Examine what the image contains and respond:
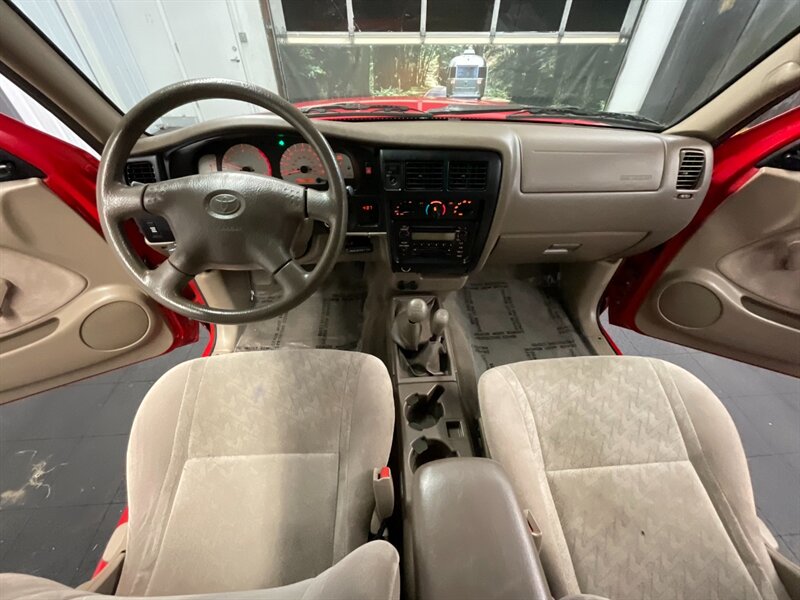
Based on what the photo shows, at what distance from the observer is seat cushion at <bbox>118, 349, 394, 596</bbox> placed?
85 cm

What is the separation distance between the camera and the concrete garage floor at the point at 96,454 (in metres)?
1.36

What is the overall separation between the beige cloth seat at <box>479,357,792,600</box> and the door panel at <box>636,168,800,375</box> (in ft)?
2.17

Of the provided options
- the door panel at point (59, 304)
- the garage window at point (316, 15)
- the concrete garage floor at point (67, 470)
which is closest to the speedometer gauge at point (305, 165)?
the door panel at point (59, 304)

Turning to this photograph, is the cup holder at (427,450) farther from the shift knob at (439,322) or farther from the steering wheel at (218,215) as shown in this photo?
the steering wheel at (218,215)

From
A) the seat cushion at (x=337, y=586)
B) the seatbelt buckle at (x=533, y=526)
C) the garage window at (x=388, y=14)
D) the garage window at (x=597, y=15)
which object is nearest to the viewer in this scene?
the seat cushion at (x=337, y=586)

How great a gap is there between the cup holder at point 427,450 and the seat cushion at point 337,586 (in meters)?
0.74

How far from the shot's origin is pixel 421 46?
80.3 inches

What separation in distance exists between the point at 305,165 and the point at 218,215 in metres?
0.42

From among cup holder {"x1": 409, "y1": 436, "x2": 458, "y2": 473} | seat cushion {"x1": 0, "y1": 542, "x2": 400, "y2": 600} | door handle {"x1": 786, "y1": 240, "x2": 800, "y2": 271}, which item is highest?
seat cushion {"x1": 0, "y1": 542, "x2": 400, "y2": 600}

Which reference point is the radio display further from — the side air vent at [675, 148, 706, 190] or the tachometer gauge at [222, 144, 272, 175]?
the side air vent at [675, 148, 706, 190]

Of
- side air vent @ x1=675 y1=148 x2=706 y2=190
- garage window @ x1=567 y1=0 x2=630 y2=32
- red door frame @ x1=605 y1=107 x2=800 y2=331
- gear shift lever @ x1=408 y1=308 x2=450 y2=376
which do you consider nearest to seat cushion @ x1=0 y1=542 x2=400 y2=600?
gear shift lever @ x1=408 y1=308 x2=450 y2=376

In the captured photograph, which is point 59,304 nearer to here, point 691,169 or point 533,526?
point 533,526

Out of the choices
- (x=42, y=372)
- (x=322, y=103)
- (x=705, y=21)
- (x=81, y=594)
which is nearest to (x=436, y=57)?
(x=322, y=103)

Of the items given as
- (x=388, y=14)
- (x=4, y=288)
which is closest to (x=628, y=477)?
(x=4, y=288)
